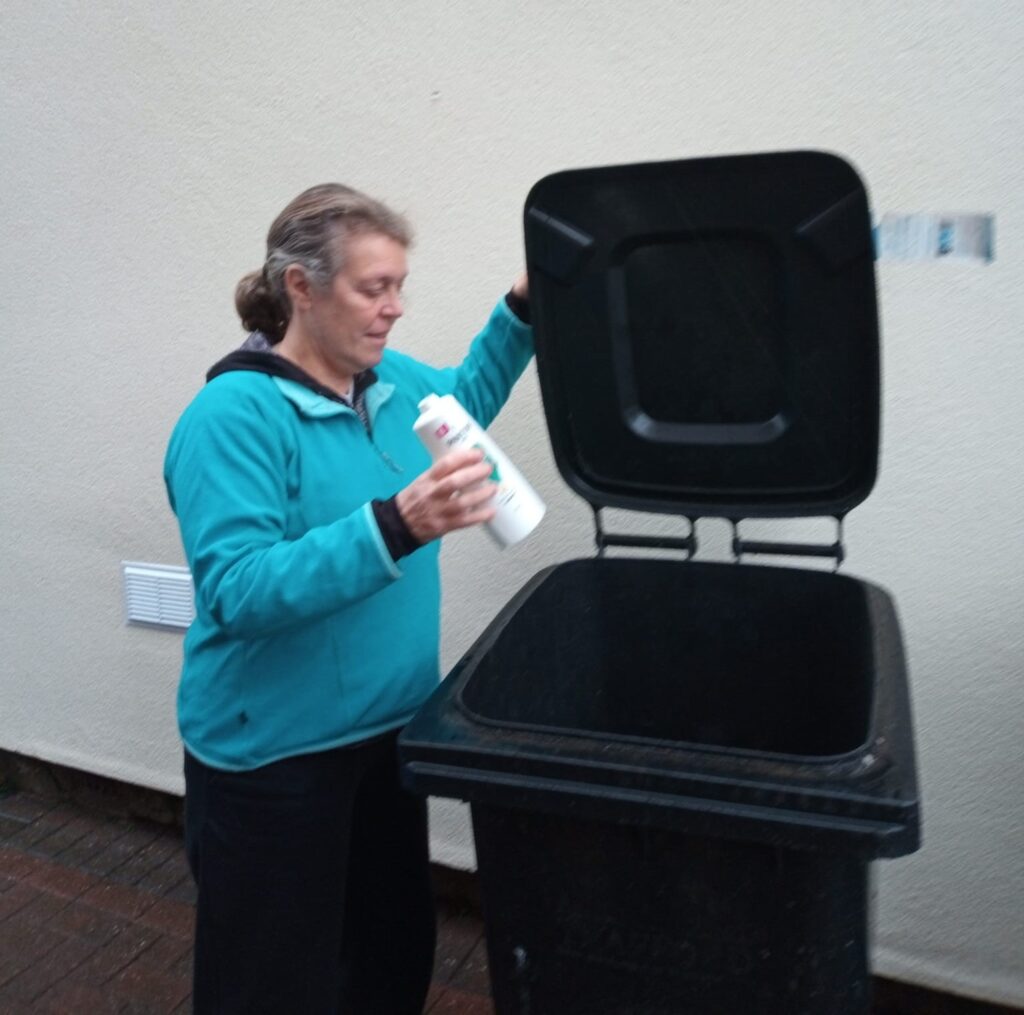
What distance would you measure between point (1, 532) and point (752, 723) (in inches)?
98.8

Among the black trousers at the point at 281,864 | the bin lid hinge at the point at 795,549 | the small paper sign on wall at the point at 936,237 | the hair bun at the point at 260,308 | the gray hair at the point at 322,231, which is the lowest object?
the black trousers at the point at 281,864

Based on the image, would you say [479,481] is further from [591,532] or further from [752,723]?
[591,532]

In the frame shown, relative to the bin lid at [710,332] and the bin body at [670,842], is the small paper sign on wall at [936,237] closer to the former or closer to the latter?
→ the bin lid at [710,332]

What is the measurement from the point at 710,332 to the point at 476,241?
0.77 m

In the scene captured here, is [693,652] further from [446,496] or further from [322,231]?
[322,231]

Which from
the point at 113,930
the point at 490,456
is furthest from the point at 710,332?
the point at 113,930

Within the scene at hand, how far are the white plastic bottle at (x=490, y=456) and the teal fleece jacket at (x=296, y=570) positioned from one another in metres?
0.14

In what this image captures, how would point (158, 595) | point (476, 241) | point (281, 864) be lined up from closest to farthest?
point (281, 864) < point (476, 241) < point (158, 595)

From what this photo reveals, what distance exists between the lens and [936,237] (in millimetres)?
1782

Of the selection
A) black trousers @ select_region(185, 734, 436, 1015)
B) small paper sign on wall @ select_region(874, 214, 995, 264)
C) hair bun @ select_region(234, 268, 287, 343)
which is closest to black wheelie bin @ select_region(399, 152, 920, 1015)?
small paper sign on wall @ select_region(874, 214, 995, 264)

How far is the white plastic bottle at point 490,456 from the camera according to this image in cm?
150

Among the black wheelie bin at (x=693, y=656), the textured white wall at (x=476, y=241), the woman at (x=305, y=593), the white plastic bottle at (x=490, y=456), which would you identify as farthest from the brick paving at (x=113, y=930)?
the white plastic bottle at (x=490, y=456)

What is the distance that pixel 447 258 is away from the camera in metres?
2.40

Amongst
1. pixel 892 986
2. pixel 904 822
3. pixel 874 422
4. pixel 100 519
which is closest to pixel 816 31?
pixel 874 422
